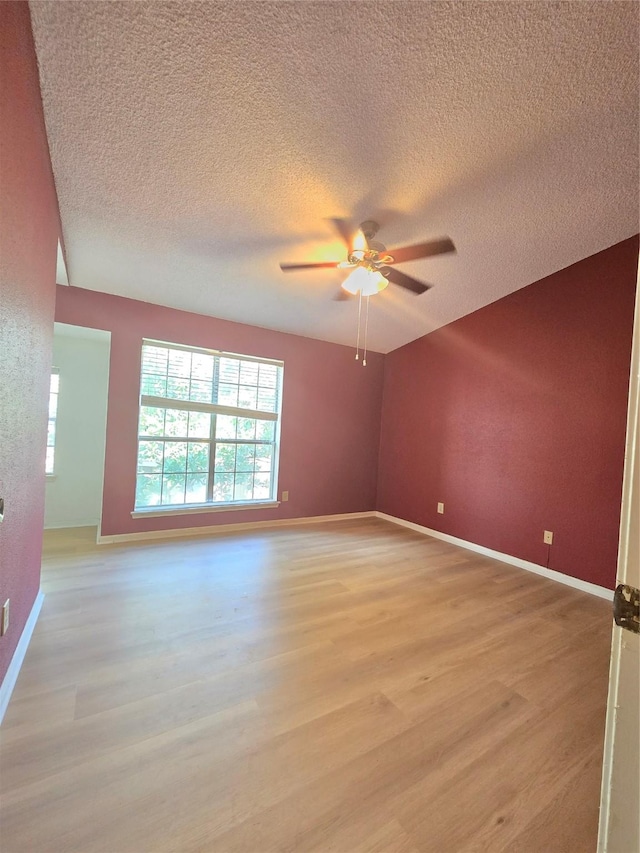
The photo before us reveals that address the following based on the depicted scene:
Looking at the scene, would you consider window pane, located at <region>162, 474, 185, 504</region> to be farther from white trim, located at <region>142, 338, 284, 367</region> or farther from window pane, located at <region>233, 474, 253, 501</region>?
white trim, located at <region>142, 338, 284, 367</region>

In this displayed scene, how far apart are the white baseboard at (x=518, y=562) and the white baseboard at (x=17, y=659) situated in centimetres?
374

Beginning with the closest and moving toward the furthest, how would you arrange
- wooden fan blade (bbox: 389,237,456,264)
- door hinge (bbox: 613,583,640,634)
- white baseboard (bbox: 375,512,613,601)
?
door hinge (bbox: 613,583,640,634) → wooden fan blade (bbox: 389,237,456,264) → white baseboard (bbox: 375,512,613,601)

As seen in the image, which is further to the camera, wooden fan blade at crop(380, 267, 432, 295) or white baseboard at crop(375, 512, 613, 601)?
white baseboard at crop(375, 512, 613, 601)

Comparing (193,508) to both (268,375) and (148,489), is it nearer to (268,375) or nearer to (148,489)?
(148,489)

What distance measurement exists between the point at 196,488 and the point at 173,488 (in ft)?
0.80

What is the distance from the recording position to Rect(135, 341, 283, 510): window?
12.0 ft

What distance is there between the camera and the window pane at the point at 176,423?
3.77m

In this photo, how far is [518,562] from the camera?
11.1ft

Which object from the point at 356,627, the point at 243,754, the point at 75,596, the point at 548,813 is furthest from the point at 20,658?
the point at 548,813

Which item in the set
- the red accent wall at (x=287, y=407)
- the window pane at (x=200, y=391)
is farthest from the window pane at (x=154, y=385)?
the window pane at (x=200, y=391)

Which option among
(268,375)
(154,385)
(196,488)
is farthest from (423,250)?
(196,488)

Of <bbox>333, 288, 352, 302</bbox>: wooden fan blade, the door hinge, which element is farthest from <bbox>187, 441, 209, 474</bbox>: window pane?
the door hinge

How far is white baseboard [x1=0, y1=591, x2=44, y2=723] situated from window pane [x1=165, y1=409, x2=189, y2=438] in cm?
191

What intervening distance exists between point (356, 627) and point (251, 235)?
2.79 meters
